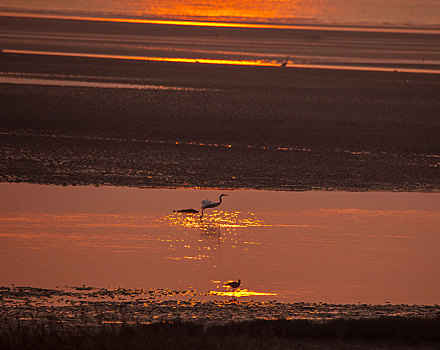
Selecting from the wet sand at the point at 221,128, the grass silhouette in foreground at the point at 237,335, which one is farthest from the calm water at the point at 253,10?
the grass silhouette in foreground at the point at 237,335

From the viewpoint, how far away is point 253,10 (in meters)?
108

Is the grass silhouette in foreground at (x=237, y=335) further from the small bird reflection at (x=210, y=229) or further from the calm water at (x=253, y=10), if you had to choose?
the calm water at (x=253, y=10)

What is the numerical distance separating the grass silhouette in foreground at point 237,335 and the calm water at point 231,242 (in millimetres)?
1656

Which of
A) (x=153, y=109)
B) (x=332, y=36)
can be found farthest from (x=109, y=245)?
(x=332, y=36)

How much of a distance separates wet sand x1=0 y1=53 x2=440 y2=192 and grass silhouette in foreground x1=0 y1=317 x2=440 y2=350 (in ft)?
34.4

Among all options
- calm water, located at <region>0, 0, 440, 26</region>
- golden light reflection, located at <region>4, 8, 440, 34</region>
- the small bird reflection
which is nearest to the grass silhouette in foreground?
the small bird reflection

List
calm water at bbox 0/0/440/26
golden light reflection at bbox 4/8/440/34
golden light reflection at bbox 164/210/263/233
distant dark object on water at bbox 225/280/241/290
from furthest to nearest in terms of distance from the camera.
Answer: calm water at bbox 0/0/440/26 < golden light reflection at bbox 4/8/440/34 < golden light reflection at bbox 164/210/263/233 < distant dark object on water at bbox 225/280/241/290

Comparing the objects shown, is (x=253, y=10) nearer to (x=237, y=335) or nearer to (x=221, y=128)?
(x=221, y=128)

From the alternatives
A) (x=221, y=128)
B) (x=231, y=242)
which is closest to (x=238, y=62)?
(x=221, y=128)

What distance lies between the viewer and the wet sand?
24.8m

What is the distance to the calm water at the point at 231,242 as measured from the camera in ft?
51.4

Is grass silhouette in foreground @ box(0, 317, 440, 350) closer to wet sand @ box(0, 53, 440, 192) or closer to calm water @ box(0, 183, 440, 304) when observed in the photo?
calm water @ box(0, 183, 440, 304)

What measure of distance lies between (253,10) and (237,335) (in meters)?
98.3

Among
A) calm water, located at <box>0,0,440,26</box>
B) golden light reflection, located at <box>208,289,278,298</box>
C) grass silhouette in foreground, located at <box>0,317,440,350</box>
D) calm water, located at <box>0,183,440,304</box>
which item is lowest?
grass silhouette in foreground, located at <box>0,317,440,350</box>
